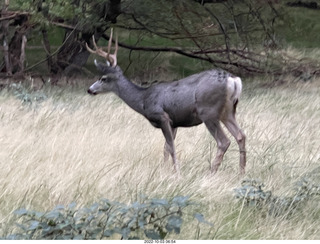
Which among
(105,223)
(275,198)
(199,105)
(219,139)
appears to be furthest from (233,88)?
(105,223)

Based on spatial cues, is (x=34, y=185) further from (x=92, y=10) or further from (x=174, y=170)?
(x=92, y=10)

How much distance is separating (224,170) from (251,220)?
4.97 ft

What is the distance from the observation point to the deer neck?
705cm

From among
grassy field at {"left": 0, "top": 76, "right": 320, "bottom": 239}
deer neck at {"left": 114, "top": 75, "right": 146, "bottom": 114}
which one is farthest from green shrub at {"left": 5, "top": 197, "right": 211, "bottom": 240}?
deer neck at {"left": 114, "top": 75, "right": 146, "bottom": 114}

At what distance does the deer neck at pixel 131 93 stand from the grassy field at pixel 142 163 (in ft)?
1.24

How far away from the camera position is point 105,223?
425 centimetres

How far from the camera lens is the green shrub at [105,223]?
4.13 meters

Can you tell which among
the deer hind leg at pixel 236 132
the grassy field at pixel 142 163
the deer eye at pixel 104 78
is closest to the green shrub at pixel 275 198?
the grassy field at pixel 142 163

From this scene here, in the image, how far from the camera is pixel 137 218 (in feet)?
13.9

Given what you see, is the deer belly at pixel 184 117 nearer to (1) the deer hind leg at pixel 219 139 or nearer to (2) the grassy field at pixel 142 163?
(1) the deer hind leg at pixel 219 139

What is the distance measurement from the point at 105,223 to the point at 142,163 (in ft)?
6.91

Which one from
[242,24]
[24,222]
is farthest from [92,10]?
[24,222]

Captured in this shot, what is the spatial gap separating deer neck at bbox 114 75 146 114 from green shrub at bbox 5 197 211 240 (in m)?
2.71

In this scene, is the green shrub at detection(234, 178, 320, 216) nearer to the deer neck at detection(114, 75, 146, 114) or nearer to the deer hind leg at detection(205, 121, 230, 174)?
the deer hind leg at detection(205, 121, 230, 174)
